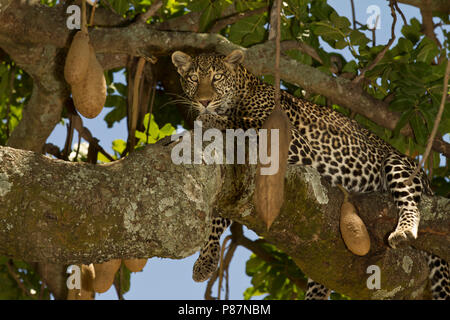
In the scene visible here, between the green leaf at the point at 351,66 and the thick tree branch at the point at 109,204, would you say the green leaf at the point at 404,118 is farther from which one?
the thick tree branch at the point at 109,204

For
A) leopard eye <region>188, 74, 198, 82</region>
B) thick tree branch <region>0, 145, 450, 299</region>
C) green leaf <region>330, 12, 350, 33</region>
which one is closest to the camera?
thick tree branch <region>0, 145, 450, 299</region>

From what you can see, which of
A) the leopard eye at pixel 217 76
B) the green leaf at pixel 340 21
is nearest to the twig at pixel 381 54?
the green leaf at pixel 340 21

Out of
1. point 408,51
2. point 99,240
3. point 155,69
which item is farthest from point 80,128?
Result: point 99,240

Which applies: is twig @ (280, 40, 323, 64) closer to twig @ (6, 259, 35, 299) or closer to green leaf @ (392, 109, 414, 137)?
green leaf @ (392, 109, 414, 137)

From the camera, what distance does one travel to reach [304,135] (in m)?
5.58

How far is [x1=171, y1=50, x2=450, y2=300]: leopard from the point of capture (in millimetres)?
5168

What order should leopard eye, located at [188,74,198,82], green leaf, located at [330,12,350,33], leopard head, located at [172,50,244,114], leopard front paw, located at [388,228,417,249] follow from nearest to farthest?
1. leopard front paw, located at [388,228,417,249]
2. green leaf, located at [330,12,350,33]
3. leopard head, located at [172,50,244,114]
4. leopard eye, located at [188,74,198,82]

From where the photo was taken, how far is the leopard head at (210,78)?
559 centimetres

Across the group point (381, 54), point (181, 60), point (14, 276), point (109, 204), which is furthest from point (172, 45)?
point (14, 276)

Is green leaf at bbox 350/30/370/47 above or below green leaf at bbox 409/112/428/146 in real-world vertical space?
above

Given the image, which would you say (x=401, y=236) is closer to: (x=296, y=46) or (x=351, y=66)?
(x=351, y=66)

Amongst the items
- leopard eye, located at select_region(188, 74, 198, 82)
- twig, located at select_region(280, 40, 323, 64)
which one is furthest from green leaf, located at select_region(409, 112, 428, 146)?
leopard eye, located at select_region(188, 74, 198, 82)
